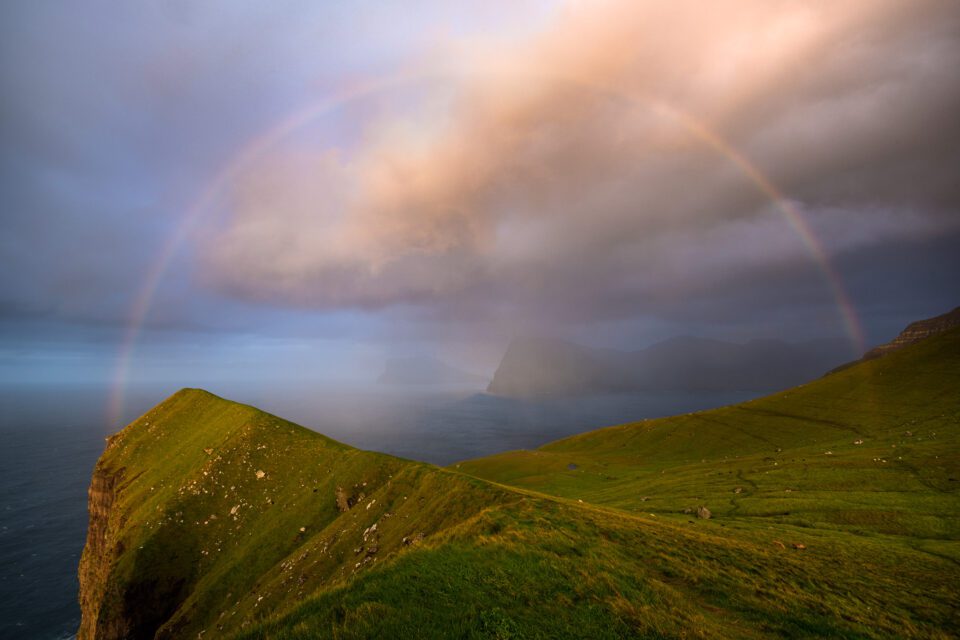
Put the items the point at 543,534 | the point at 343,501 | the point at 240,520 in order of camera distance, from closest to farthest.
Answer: the point at 543,534
the point at 343,501
the point at 240,520

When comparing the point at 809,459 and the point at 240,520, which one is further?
the point at 809,459

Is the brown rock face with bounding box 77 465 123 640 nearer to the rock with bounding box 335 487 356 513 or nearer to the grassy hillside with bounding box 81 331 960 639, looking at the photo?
the grassy hillside with bounding box 81 331 960 639

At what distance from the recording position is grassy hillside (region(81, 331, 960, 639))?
12.8 m

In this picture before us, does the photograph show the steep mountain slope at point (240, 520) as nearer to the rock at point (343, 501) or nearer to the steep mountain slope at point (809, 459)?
the rock at point (343, 501)

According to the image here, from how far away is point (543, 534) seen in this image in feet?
58.4

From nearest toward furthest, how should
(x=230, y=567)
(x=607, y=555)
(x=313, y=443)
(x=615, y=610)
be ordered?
(x=615, y=610) < (x=607, y=555) < (x=230, y=567) < (x=313, y=443)

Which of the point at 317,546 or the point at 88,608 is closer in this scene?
the point at 317,546

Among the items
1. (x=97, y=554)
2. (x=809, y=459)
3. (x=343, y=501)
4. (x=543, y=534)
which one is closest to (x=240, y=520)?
(x=343, y=501)

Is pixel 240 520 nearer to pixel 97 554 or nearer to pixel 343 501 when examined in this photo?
pixel 343 501

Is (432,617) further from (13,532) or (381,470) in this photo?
(13,532)

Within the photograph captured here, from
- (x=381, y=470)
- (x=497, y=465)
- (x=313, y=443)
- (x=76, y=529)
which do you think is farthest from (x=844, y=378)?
(x=76, y=529)

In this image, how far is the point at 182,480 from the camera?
57312 millimetres

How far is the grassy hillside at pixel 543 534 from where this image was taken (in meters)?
12.8

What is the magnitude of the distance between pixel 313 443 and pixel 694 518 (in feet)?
178
